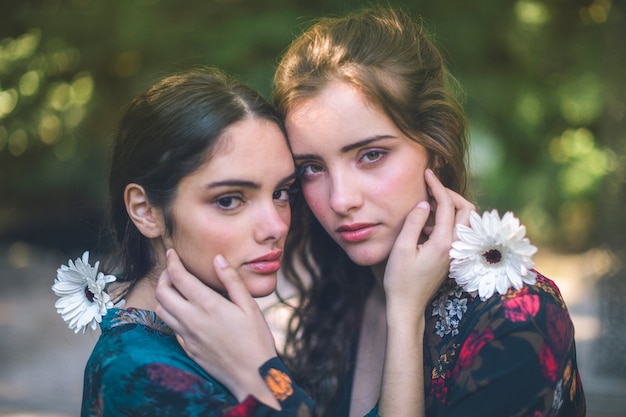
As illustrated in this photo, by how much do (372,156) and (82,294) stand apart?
0.97 metres

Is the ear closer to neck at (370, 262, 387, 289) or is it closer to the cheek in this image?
the cheek

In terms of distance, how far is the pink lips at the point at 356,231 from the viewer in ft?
7.07

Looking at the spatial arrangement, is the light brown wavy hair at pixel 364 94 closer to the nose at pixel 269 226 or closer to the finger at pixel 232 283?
the nose at pixel 269 226

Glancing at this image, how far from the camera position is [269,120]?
83.1 inches

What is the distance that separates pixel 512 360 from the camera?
5.94 feet

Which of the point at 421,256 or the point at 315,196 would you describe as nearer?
the point at 421,256

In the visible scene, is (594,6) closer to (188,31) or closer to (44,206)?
(188,31)

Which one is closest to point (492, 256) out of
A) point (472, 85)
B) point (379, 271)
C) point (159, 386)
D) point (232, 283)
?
point (379, 271)

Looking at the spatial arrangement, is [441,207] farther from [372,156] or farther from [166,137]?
[166,137]

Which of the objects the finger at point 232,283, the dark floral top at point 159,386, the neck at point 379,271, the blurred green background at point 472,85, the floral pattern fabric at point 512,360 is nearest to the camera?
the dark floral top at point 159,386

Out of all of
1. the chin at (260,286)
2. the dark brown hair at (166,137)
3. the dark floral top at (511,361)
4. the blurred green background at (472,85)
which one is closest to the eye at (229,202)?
the dark brown hair at (166,137)

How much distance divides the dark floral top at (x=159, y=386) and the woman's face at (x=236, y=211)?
29 centimetres

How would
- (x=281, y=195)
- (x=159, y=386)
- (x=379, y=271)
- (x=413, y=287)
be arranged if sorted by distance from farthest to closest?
(x=379, y=271), (x=281, y=195), (x=413, y=287), (x=159, y=386)

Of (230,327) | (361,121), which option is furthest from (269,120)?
(230,327)
